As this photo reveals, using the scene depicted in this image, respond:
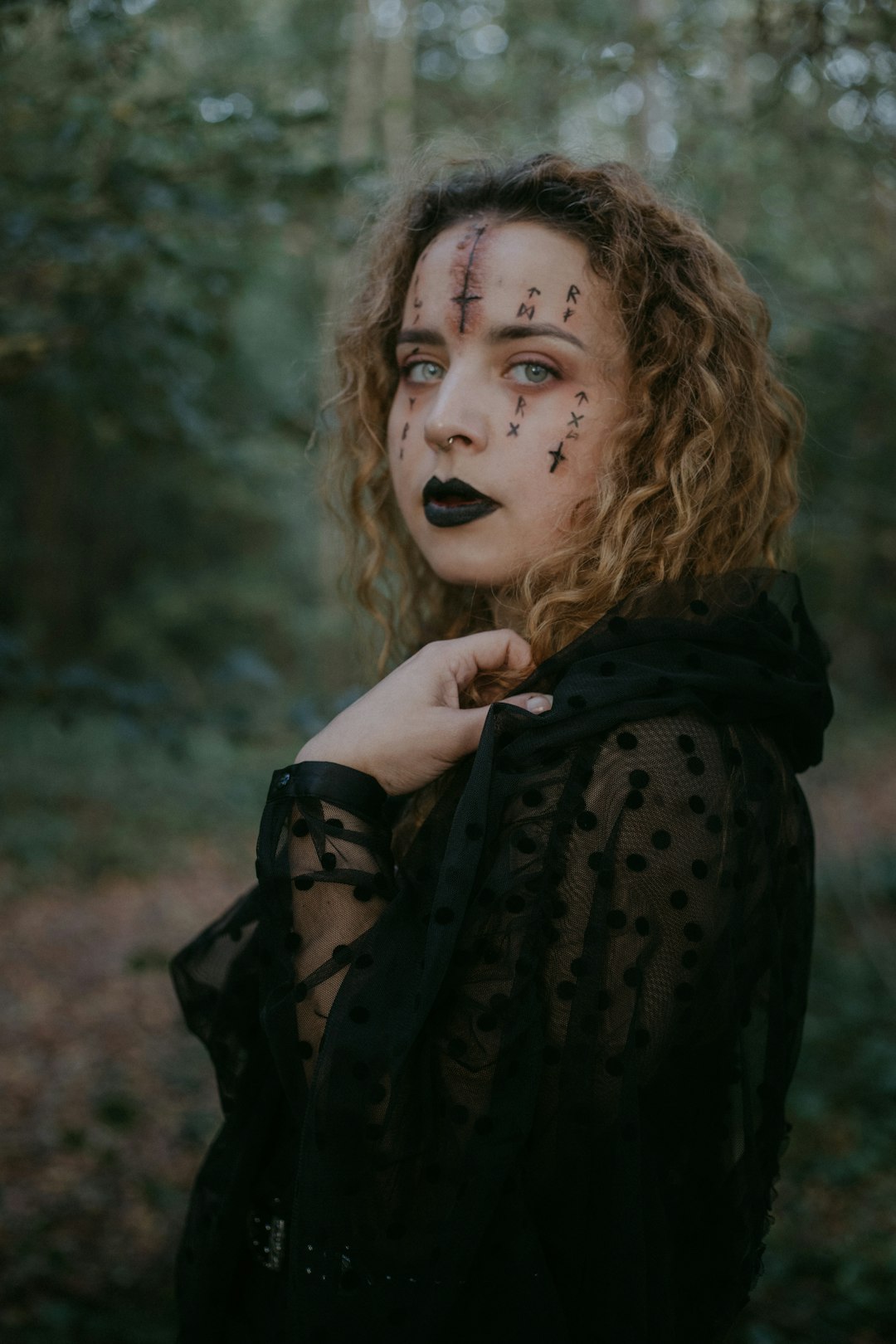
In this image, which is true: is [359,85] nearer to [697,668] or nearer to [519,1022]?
[697,668]

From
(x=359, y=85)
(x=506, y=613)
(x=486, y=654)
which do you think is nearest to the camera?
(x=486, y=654)

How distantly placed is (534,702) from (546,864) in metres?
0.24

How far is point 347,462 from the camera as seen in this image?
2.03 meters

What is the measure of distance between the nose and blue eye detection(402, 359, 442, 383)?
0.37 ft

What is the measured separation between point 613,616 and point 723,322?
22.2 inches

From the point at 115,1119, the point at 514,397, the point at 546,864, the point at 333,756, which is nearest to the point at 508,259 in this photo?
the point at 514,397

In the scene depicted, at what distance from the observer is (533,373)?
4.84ft

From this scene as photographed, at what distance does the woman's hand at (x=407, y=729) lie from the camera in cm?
130

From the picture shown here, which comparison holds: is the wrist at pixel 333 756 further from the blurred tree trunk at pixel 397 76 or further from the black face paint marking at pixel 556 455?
the blurred tree trunk at pixel 397 76

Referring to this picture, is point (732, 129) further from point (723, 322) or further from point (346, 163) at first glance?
point (723, 322)

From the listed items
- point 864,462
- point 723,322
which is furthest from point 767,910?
point 864,462

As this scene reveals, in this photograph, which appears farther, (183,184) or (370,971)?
(183,184)

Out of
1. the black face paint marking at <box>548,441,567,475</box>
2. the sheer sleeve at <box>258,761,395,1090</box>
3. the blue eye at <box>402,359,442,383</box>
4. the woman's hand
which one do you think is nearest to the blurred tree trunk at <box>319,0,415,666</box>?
the blue eye at <box>402,359,442,383</box>

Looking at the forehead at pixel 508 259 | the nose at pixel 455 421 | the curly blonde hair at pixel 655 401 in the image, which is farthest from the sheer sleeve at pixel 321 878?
the forehead at pixel 508 259
